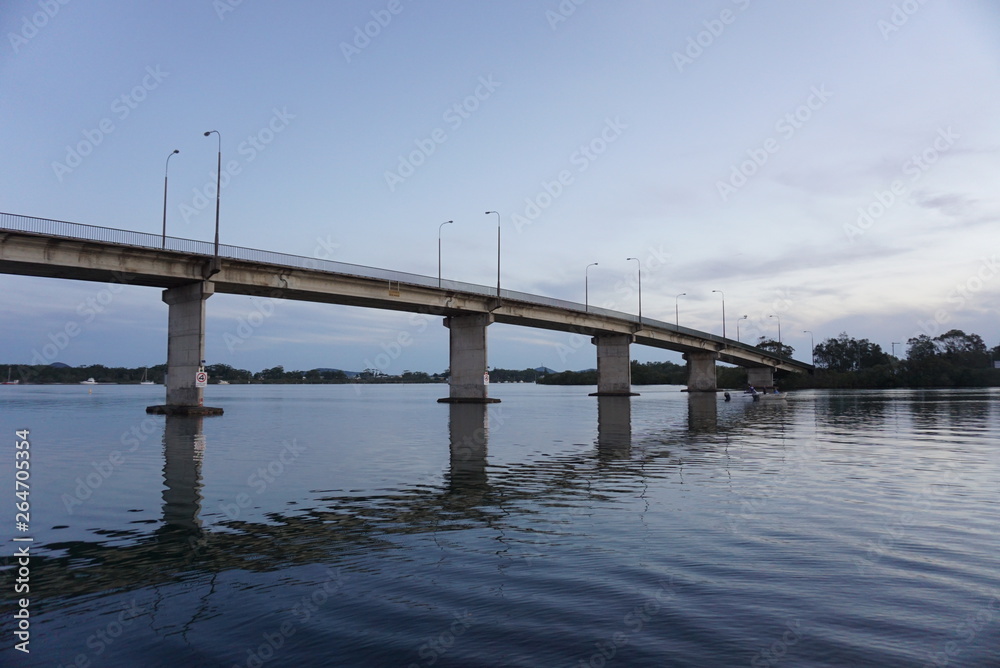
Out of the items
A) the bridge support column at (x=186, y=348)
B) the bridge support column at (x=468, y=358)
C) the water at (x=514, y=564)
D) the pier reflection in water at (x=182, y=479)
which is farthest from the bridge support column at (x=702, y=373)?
the water at (x=514, y=564)

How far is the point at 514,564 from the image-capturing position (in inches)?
359

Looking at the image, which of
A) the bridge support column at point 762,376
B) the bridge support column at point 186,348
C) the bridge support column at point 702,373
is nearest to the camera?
the bridge support column at point 186,348

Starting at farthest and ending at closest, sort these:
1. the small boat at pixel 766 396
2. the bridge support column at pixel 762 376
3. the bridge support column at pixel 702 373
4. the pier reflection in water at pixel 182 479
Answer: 1. the bridge support column at pixel 762 376
2. the bridge support column at pixel 702 373
3. the small boat at pixel 766 396
4. the pier reflection in water at pixel 182 479

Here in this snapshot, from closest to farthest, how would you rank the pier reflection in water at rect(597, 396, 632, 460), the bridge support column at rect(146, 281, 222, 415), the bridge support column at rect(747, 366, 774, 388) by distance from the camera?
the pier reflection in water at rect(597, 396, 632, 460) → the bridge support column at rect(146, 281, 222, 415) → the bridge support column at rect(747, 366, 774, 388)

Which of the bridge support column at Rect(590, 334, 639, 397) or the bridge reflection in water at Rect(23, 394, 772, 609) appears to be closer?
the bridge reflection in water at Rect(23, 394, 772, 609)

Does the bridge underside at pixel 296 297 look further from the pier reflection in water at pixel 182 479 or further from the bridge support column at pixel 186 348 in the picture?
the pier reflection in water at pixel 182 479

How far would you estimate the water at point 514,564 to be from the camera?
6352 mm

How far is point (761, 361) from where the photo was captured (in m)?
138

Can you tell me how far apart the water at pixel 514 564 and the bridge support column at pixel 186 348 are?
28.0 meters

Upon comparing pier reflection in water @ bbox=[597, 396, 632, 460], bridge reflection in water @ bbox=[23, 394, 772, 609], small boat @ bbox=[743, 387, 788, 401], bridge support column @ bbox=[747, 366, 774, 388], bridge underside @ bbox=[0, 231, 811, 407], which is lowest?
bridge reflection in water @ bbox=[23, 394, 772, 609]

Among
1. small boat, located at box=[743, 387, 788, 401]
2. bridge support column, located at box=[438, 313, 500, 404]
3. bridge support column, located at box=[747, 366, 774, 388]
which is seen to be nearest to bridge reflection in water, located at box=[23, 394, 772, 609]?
bridge support column, located at box=[438, 313, 500, 404]

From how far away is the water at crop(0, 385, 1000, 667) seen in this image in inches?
250

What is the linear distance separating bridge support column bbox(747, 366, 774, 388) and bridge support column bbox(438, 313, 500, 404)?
91.5 metres

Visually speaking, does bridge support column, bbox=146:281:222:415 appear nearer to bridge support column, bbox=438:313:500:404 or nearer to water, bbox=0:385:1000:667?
water, bbox=0:385:1000:667
